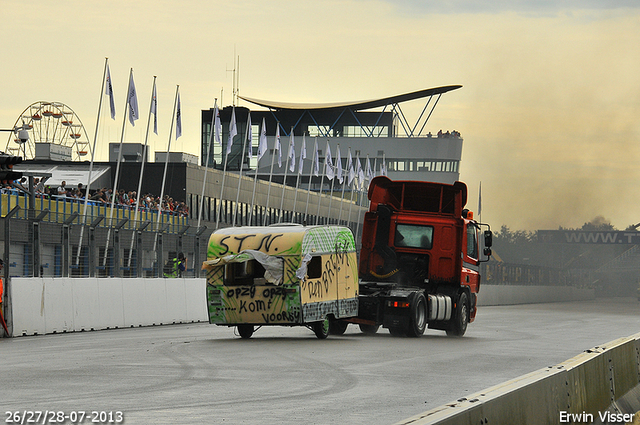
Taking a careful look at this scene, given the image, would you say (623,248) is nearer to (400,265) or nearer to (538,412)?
(400,265)

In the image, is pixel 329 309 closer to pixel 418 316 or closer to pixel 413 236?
pixel 418 316

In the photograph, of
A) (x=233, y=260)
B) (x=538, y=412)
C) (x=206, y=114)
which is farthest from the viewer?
(x=206, y=114)

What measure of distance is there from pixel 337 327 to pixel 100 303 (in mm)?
5932

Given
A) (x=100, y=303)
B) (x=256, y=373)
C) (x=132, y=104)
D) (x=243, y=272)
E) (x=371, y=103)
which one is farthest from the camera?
(x=371, y=103)

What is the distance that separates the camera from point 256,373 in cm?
1388

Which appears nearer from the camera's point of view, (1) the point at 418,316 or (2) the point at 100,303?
(1) the point at 418,316

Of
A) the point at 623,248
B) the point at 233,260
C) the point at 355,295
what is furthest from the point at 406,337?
the point at 623,248

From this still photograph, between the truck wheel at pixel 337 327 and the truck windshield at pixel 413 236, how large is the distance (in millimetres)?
2355

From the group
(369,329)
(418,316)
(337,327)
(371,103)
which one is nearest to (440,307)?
(418,316)

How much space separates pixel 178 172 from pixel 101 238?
142ft

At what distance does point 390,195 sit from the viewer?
25047mm

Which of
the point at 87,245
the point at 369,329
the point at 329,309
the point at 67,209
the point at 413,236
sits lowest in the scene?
the point at 369,329

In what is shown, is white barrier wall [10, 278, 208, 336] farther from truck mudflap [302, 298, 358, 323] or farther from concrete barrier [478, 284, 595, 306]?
concrete barrier [478, 284, 595, 306]

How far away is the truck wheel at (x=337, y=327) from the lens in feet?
78.6
